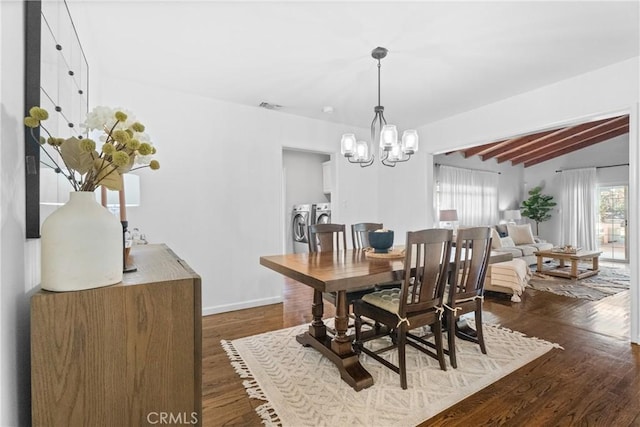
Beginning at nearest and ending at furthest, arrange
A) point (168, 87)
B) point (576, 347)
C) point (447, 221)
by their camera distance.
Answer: point (576, 347) → point (168, 87) → point (447, 221)

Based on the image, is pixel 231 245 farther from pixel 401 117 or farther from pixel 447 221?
pixel 447 221

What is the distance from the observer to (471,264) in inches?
88.6

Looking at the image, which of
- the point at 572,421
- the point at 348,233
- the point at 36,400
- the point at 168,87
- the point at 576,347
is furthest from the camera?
the point at 348,233

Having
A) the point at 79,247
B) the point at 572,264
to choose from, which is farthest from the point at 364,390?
the point at 572,264

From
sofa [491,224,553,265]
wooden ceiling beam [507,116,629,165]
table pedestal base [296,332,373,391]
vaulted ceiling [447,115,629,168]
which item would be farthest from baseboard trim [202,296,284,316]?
wooden ceiling beam [507,116,629,165]

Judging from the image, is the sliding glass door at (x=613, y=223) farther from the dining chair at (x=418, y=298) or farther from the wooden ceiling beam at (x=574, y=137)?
the dining chair at (x=418, y=298)

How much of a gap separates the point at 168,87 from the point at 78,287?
9.47 feet

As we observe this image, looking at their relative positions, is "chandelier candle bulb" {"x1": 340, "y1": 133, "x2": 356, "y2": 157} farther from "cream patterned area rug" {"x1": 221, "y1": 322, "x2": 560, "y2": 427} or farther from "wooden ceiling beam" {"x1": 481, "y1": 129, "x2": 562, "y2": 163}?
"wooden ceiling beam" {"x1": 481, "y1": 129, "x2": 562, "y2": 163}

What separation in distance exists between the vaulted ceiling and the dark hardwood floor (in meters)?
3.98

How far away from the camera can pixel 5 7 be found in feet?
2.52

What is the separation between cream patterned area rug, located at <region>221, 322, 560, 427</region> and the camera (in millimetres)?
1702

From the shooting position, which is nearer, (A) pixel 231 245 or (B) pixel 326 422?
(B) pixel 326 422

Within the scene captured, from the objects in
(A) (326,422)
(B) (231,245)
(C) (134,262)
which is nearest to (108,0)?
(C) (134,262)

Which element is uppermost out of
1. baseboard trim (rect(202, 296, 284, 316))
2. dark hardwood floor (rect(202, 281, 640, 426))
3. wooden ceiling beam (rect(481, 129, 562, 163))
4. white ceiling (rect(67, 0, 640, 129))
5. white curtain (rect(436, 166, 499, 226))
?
wooden ceiling beam (rect(481, 129, 562, 163))
